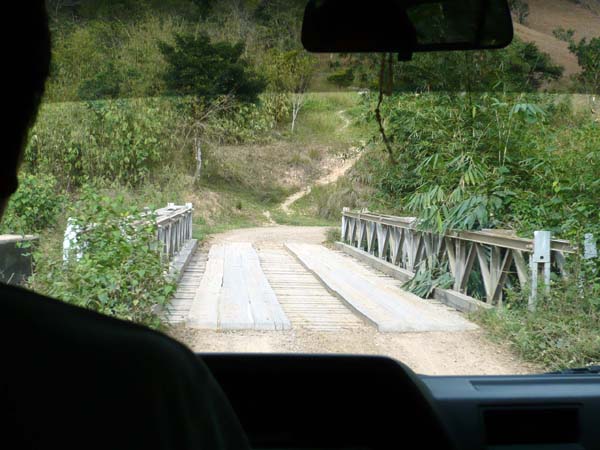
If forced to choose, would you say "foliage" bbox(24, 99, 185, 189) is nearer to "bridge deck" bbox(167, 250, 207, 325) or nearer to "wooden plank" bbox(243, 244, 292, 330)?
"bridge deck" bbox(167, 250, 207, 325)

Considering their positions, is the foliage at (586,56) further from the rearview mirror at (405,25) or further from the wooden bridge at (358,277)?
the wooden bridge at (358,277)

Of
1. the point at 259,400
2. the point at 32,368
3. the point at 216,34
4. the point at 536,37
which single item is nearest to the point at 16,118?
the point at 32,368

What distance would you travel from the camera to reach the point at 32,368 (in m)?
0.49

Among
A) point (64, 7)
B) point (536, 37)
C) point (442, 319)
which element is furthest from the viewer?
point (442, 319)

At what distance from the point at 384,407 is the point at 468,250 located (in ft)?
8.62

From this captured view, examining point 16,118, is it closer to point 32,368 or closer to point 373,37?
point 32,368

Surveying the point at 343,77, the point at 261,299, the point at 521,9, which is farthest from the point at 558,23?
the point at 261,299

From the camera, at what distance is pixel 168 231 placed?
418cm

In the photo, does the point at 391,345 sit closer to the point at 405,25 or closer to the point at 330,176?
the point at 330,176

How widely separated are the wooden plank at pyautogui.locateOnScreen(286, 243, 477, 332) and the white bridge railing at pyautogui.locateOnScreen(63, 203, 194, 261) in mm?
597

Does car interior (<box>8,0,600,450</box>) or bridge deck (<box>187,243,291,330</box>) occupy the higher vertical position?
car interior (<box>8,0,600,450</box>)

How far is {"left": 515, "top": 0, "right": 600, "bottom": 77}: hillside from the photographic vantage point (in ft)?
6.07

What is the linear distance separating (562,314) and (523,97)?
2.94ft

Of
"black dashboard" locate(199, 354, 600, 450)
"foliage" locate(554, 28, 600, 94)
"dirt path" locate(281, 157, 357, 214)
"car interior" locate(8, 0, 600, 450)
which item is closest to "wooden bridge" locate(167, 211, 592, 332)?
"dirt path" locate(281, 157, 357, 214)
